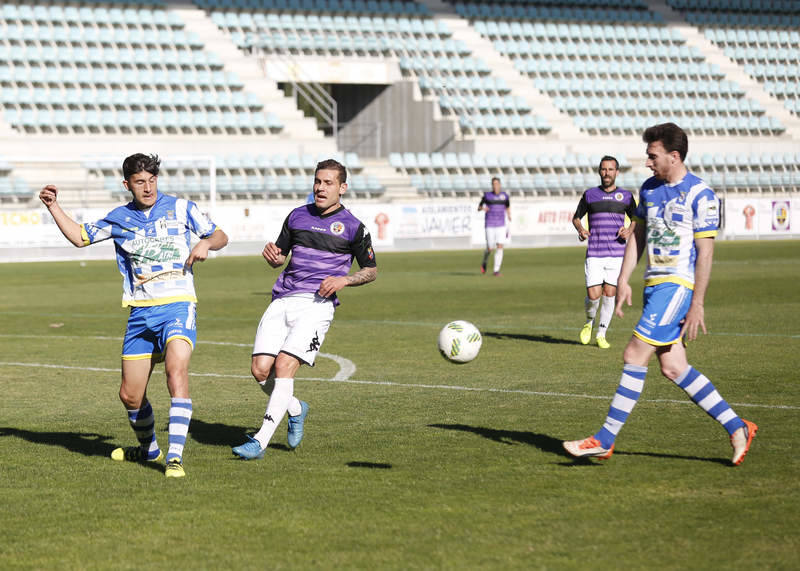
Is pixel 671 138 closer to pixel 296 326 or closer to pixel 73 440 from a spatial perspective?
pixel 296 326

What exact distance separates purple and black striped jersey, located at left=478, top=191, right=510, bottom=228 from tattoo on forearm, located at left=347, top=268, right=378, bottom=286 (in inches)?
727

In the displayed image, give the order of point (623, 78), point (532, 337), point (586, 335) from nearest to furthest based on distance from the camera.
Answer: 1. point (586, 335)
2. point (532, 337)
3. point (623, 78)

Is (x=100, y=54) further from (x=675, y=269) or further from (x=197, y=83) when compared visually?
(x=675, y=269)

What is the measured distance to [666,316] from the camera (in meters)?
6.83

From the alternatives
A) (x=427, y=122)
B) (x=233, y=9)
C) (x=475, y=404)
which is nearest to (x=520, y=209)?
(x=427, y=122)

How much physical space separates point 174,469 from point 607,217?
8.23m

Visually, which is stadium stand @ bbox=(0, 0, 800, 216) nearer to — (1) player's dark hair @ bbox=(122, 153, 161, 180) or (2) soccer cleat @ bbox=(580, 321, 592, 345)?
(2) soccer cleat @ bbox=(580, 321, 592, 345)

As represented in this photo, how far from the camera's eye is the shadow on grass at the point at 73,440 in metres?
7.67

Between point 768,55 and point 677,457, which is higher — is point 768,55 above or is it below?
above

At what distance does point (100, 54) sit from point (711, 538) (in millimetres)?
37012

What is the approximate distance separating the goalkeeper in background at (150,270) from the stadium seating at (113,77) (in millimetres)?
30729

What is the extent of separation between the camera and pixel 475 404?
9.39 m

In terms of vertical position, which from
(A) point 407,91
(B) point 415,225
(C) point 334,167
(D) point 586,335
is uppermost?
(A) point 407,91

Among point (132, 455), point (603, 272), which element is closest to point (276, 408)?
point (132, 455)
